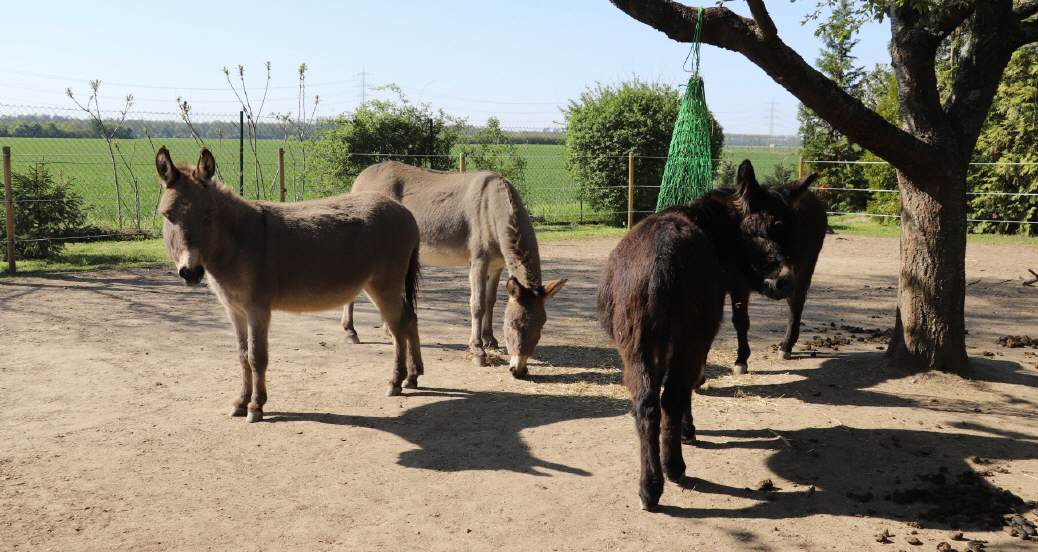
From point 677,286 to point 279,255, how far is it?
3.15 m

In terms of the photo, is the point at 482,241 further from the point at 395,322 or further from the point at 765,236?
the point at 765,236

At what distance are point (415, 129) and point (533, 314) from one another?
12.9 metres

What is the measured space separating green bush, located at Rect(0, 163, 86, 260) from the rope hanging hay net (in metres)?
10.7

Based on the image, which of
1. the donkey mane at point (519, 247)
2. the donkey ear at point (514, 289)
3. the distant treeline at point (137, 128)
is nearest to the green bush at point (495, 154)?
the distant treeline at point (137, 128)

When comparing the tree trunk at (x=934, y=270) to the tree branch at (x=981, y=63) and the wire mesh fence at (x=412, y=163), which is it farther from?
the wire mesh fence at (x=412, y=163)

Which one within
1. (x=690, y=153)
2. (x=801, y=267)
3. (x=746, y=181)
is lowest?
(x=801, y=267)

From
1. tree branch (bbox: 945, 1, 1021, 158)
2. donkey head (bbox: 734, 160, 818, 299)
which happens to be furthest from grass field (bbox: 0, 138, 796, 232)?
donkey head (bbox: 734, 160, 818, 299)

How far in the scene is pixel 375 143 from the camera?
18125 mm

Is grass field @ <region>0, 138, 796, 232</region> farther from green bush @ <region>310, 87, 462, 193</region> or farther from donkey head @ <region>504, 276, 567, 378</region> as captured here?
donkey head @ <region>504, 276, 567, 378</region>

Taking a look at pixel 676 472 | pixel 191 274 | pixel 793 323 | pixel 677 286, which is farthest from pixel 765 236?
pixel 191 274

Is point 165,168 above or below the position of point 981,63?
below

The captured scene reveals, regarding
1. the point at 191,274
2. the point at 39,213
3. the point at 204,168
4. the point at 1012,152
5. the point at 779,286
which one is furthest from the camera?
the point at 1012,152

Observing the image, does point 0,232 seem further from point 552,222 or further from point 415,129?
point 552,222

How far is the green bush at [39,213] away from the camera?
496 inches
